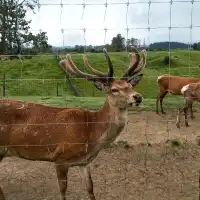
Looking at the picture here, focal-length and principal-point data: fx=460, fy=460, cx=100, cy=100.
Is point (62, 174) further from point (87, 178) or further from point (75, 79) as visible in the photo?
point (75, 79)

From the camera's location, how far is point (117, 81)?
605 cm

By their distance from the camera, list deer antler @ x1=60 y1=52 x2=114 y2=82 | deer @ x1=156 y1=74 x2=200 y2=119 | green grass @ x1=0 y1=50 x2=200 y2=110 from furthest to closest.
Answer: green grass @ x1=0 y1=50 x2=200 y2=110 < deer @ x1=156 y1=74 x2=200 y2=119 < deer antler @ x1=60 y1=52 x2=114 y2=82

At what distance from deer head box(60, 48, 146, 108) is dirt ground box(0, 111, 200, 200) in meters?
1.63

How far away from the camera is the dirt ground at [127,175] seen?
6.81m

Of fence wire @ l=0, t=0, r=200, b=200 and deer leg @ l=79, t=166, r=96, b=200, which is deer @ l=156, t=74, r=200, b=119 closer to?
fence wire @ l=0, t=0, r=200, b=200

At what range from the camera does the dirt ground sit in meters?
6.81

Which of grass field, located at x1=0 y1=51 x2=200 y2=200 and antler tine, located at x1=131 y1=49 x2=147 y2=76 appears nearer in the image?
antler tine, located at x1=131 y1=49 x2=147 y2=76


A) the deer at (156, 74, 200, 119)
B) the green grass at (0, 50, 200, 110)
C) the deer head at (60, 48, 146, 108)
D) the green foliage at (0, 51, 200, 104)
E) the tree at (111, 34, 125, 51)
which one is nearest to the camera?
the deer head at (60, 48, 146, 108)

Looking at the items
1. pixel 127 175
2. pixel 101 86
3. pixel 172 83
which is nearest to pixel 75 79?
pixel 172 83

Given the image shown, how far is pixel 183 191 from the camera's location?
6.92 metres

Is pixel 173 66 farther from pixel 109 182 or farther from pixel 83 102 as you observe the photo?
pixel 109 182

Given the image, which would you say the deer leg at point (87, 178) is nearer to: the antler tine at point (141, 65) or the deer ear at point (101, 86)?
the deer ear at point (101, 86)

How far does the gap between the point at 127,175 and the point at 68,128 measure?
6.44 feet

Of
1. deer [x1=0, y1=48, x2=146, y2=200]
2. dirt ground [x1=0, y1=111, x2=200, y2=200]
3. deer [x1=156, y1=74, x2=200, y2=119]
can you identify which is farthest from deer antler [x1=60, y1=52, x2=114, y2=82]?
deer [x1=156, y1=74, x2=200, y2=119]
